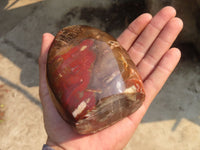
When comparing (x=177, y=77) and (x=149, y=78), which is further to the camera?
(x=177, y=77)

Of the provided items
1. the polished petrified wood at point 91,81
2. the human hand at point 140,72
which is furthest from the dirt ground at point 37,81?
the polished petrified wood at point 91,81

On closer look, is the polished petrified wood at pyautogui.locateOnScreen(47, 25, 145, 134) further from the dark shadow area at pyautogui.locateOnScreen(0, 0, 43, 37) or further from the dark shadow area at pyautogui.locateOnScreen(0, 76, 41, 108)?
the dark shadow area at pyautogui.locateOnScreen(0, 0, 43, 37)

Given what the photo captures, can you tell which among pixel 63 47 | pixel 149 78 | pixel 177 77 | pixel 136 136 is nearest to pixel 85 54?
pixel 63 47

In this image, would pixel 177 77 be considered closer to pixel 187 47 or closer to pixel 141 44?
pixel 187 47

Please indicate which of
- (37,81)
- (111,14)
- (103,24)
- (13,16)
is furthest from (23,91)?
(111,14)

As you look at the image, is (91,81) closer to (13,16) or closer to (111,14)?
(111,14)

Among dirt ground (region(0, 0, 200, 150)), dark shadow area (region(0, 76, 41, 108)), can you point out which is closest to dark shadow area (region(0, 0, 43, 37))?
dirt ground (region(0, 0, 200, 150))
